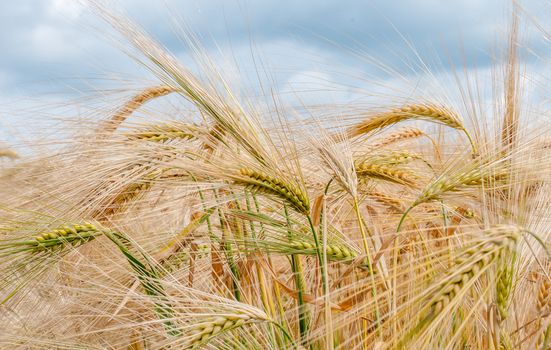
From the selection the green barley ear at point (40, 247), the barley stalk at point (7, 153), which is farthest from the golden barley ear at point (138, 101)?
the barley stalk at point (7, 153)

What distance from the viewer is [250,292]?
1.69 meters

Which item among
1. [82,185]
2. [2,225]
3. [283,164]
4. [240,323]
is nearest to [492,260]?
[240,323]

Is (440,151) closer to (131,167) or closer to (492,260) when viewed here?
(131,167)

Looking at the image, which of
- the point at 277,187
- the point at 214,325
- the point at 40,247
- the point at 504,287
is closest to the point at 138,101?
the point at 40,247

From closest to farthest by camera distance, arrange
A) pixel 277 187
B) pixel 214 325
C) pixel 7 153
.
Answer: pixel 214 325
pixel 277 187
pixel 7 153

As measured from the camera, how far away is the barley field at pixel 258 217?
1.37 meters

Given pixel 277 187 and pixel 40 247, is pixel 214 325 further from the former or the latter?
pixel 40 247

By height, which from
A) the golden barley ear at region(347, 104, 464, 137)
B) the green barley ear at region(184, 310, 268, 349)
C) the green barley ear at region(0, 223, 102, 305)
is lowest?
the green barley ear at region(0, 223, 102, 305)

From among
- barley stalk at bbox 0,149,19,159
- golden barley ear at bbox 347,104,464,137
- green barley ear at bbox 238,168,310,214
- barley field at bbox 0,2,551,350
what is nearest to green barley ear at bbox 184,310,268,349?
barley field at bbox 0,2,551,350

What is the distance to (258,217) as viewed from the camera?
60.4 inches

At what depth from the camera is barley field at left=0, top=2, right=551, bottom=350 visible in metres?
1.37

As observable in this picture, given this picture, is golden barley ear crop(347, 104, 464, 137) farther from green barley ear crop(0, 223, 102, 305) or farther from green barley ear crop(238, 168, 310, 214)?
green barley ear crop(0, 223, 102, 305)

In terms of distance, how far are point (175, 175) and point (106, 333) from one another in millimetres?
431

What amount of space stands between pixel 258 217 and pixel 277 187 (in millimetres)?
123
